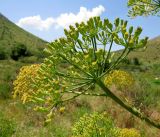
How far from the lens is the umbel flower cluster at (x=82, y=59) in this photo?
409 cm

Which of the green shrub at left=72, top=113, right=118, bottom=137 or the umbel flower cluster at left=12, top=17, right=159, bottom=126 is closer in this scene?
the umbel flower cluster at left=12, top=17, right=159, bottom=126

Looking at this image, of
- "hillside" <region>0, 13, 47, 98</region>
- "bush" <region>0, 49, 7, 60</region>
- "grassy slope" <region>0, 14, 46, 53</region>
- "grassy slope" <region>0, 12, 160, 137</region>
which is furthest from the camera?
"grassy slope" <region>0, 14, 46, 53</region>

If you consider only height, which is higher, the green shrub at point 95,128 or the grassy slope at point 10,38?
the grassy slope at point 10,38

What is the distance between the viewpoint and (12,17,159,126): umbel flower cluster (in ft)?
13.4

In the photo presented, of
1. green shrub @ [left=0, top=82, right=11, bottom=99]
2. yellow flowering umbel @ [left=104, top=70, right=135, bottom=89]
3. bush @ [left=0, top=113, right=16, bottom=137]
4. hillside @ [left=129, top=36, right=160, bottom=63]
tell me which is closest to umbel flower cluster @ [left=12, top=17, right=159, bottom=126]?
bush @ [left=0, top=113, right=16, bottom=137]

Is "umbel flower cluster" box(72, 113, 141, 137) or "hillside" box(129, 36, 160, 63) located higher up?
"hillside" box(129, 36, 160, 63)

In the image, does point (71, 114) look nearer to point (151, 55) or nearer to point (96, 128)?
point (96, 128)

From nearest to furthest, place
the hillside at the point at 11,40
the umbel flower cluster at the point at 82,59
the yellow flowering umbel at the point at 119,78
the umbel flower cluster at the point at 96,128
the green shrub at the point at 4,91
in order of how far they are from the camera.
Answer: the umbel flower cluster at the point at 82,59
the umbel flower cluster at the point at 96,128
the yellow flowering umbel at the point at 119,78
the green shrub at the point at 4,91
the hillside at the point at 11,40

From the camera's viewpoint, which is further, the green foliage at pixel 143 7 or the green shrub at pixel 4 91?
the green shrub at pixel 4 91

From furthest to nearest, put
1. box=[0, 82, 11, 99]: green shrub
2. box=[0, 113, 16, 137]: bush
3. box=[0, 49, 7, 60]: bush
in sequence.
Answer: box=[0, 49, 7, 60]: bush, box=[0, 82, 11, 99]: green shrub, box=[0, 113, 16, 137]: bush

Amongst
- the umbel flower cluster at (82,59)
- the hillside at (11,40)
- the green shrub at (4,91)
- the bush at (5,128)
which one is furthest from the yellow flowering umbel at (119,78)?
the hillside at (11,40)

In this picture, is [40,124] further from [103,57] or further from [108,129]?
[103,57]

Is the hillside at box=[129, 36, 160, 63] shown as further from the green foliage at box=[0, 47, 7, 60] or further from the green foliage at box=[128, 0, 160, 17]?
the green foliage at box=[128, 0, 160, 17]

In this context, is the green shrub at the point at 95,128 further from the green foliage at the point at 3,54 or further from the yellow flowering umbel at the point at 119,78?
the green foliage at the point at 3,54
